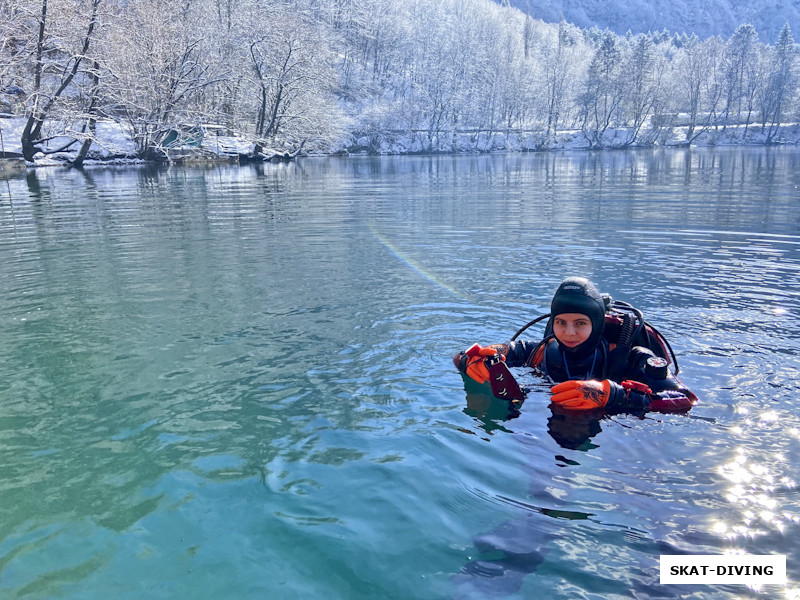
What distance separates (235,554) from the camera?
10.8 ft

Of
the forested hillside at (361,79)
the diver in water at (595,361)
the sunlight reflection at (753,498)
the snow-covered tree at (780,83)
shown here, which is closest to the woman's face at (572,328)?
the diver in water at (595,361)

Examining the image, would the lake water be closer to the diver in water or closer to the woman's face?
the diver in water

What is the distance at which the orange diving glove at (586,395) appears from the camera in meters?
4.51

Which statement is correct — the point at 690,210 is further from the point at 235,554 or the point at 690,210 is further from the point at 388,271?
the point at 235,554

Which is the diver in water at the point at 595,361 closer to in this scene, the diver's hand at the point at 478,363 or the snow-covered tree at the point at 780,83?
the diver's hand at the point at 478,363

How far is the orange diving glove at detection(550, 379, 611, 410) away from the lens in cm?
451

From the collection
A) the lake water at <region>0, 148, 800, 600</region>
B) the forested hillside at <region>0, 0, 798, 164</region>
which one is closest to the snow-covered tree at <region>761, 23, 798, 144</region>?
the forested hillside at <region>0, 0, 798, 164</region>

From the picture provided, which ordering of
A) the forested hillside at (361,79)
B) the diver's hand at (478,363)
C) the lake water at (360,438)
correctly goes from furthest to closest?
the forested hillside at (361,79)
the diver's hand at (478,363)
the lake water at (360,438)

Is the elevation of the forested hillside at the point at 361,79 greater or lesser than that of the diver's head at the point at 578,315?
greater

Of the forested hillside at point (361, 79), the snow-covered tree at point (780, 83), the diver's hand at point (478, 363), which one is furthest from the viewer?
the snow-covered tree at point (780, 83)

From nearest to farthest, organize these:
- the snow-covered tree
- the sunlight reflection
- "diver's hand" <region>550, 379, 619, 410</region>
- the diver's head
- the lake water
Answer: the lake water, the sunlight reflection, "diver's hand" <region>550, 379, 619, 410</region>, the diver's head, the snow-covered tree

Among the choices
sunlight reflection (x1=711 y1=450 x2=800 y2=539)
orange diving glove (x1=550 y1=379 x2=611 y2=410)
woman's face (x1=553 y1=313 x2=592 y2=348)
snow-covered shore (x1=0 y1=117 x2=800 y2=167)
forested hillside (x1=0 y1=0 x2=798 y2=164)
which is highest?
forested hillside (x1=0 y1=0 x2=798 y2=164)

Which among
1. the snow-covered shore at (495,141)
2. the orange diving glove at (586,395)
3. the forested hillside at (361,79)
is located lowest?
the orange diving glove at (586,395)

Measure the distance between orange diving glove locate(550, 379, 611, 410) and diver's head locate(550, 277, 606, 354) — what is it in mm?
535
